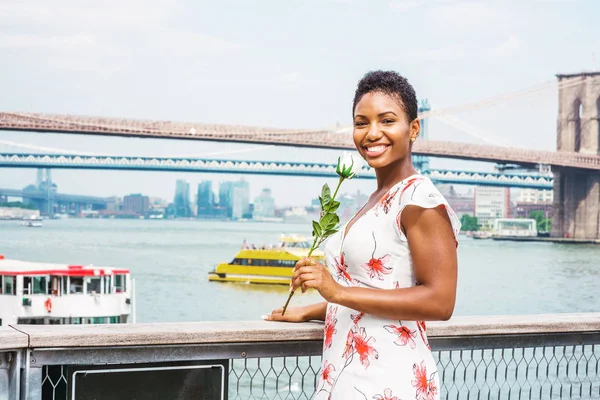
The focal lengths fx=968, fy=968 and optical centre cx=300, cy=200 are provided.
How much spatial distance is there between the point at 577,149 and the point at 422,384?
48849 millimetres

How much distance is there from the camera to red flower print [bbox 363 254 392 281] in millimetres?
1541

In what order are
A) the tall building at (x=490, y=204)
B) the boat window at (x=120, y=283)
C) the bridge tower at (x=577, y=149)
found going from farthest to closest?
the tall building at (x=490, y=204), the bridge tower at (x=577, y=149), the boat window at (x=120, y=283)

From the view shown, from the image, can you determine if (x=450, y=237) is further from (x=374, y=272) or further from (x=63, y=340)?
(x=63, y=340)

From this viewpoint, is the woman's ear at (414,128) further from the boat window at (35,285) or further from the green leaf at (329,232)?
the boat window at (35,285)

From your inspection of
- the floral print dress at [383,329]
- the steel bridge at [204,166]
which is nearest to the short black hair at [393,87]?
the floral print dress at [383,329]

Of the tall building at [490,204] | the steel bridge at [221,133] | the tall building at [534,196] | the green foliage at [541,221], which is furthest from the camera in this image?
the tall building at [534,196]

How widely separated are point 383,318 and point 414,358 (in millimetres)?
80

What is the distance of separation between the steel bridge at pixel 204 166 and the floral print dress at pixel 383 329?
36.1 m

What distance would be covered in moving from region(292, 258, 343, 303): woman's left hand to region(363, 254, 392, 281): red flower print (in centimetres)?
6

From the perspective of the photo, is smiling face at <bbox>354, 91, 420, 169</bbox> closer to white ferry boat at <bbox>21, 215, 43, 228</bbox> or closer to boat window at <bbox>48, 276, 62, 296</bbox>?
boat window at <bbox>48, 276, 62, 296</bbox>

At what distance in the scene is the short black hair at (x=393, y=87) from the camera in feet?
5.26

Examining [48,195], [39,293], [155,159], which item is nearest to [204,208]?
[48,195]

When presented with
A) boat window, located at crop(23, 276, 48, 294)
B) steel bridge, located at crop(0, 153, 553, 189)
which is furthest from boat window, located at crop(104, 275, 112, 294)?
steel bridge, located at crop(0, 153, 553, 189)

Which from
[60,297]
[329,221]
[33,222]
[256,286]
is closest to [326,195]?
[329,221]
